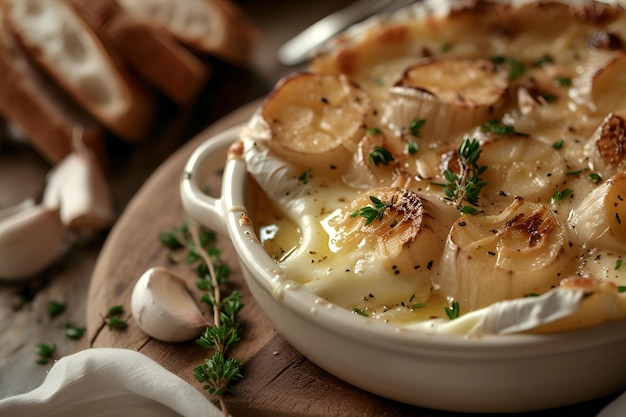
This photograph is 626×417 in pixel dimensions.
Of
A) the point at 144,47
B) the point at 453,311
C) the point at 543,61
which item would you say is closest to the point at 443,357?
the point at 453,311

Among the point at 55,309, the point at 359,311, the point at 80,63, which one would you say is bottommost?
the point at 55,309

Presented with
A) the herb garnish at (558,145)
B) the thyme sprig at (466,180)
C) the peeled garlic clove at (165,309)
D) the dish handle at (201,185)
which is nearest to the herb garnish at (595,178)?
the herb garnish at (558,145)

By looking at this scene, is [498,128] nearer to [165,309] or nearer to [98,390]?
[165,309]

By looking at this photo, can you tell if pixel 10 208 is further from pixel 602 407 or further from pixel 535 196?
pixel 602 407

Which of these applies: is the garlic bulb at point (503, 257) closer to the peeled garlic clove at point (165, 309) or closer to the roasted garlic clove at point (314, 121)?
the roasted garlic clove at point (314, 121)

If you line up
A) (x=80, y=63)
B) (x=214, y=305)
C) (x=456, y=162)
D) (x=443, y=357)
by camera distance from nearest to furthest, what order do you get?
1. (x=443, y=357)
2. (x=456, y=162)
3. (x=214, y=305)
4. (x=80, y=63)
